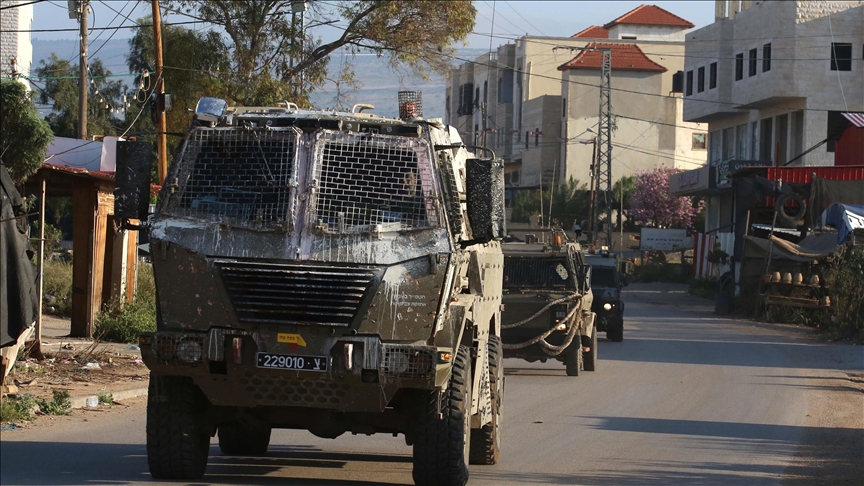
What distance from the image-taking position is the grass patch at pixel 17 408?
10375 millimetres

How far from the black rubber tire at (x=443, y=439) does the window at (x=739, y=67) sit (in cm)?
4601

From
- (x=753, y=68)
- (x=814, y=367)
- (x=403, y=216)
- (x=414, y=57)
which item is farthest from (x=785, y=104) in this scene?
(x=403, y=216)

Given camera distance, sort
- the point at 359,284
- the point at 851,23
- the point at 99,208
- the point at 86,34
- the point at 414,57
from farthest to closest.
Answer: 1. the point at 851,23
2. the point at 414,57
3. the point at 86,34
4. the point at 99,208
5. the point at 359,284

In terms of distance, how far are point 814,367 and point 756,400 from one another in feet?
19.5

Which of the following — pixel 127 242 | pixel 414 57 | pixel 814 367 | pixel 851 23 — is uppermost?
pixel 851 23

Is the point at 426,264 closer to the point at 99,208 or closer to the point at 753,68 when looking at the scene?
the point at 99,208

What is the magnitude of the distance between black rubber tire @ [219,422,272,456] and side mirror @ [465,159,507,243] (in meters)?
2.85

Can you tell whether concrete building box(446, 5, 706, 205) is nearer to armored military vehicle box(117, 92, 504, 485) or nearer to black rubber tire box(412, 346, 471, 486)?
armored military vehicle box(117, 92, 504, 485)

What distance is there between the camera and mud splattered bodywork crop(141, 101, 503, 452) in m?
7.41

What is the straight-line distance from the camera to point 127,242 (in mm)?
20109

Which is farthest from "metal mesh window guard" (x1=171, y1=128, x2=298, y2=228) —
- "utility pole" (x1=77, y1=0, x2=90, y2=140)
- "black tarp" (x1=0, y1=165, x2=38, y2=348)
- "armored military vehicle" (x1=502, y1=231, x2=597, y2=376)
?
"utility pole" (x1=77, y1=0, x2=90, y2=140)

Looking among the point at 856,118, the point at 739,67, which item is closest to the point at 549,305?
the point at 856,118

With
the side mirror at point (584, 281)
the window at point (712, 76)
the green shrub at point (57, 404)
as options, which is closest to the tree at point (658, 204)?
the window at point (712, 76)

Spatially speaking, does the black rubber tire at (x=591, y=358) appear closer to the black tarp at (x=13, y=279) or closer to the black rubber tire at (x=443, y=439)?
the black rubber tire at (x=443, y=439)
